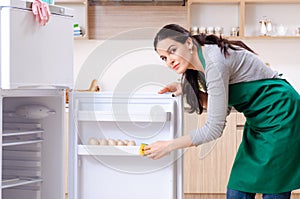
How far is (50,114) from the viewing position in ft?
7.98

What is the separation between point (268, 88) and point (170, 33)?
1.23 feet

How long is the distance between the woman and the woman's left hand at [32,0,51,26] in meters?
0.43

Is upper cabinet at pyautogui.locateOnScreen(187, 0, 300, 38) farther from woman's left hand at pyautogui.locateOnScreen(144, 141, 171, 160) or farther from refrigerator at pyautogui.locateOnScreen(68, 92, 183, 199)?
woman's left hand at pyautogui.locateOnScreen(144, 141, 171, 160)

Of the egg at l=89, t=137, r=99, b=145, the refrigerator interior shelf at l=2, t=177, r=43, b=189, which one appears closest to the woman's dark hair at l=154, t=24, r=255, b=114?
the egg at l=89, t=137, r=99, b=145

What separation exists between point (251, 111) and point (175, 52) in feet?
1.07

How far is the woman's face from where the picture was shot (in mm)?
1983

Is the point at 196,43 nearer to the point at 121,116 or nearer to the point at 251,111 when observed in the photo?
the point at 251,111

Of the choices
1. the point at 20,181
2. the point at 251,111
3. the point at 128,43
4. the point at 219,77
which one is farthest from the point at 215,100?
the point at 128,43

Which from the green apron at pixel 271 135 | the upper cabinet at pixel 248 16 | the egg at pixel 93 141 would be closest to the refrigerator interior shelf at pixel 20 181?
the egg at pixel 93 141

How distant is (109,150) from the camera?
2.38m

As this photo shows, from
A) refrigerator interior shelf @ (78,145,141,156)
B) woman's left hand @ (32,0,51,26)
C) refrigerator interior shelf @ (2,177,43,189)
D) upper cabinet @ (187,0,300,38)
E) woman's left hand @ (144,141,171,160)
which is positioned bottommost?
refrigerator interior shelf @ (2,177,43,189)

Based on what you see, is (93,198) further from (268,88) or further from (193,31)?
(193,31)

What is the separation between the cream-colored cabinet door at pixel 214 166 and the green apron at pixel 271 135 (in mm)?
1886

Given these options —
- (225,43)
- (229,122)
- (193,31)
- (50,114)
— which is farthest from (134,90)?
(193,31)
